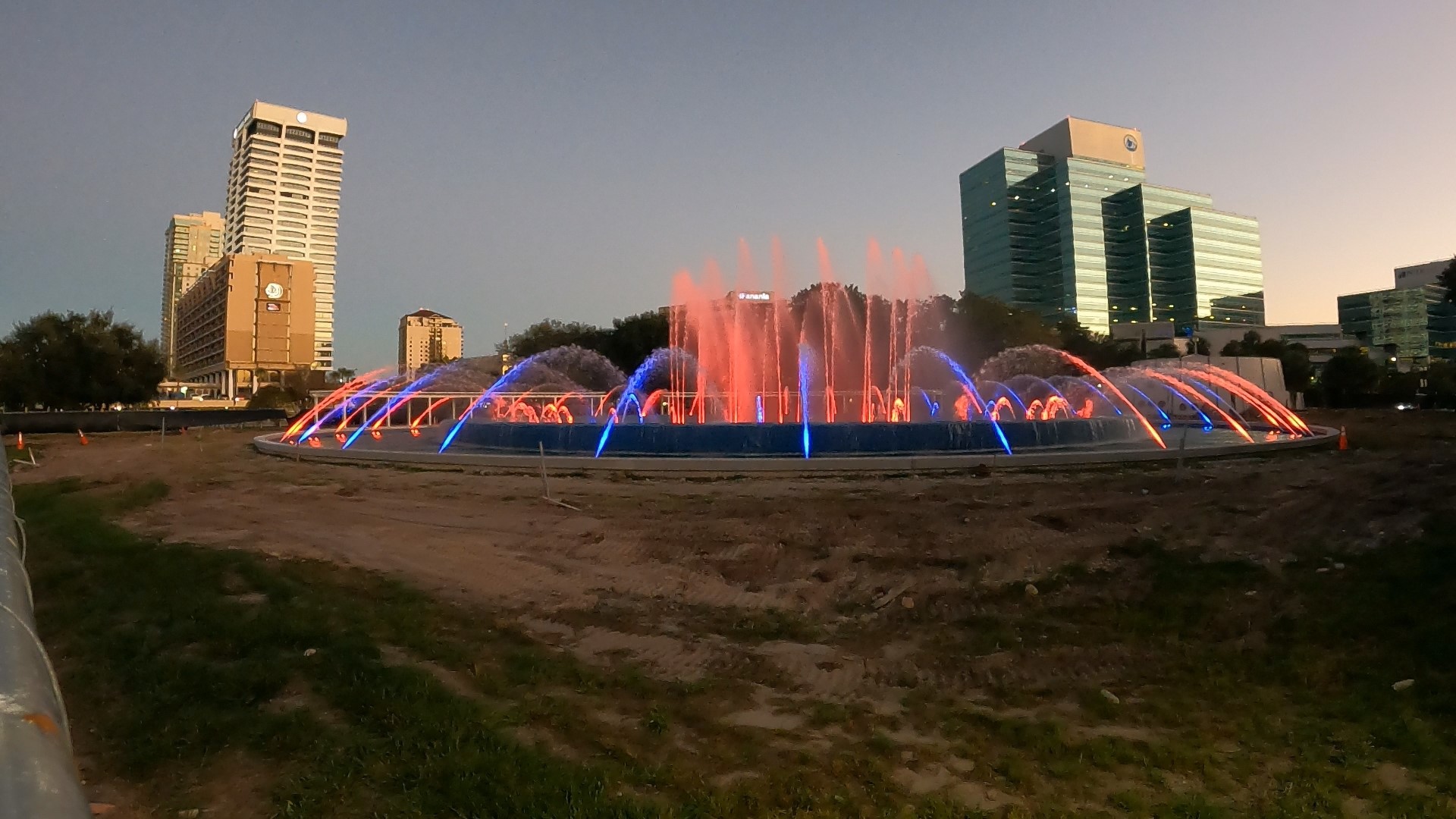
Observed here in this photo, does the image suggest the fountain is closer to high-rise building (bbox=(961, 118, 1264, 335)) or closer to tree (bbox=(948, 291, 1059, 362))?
tree (bbox=(948, 291, 1059, 362))

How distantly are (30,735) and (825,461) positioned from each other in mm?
15275

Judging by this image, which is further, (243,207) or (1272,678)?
(243,207)

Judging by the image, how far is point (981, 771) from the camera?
14.0ft

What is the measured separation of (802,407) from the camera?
103ft

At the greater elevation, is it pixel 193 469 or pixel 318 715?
pixel 193 469

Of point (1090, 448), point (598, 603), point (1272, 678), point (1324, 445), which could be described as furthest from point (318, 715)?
point (1324, 445)

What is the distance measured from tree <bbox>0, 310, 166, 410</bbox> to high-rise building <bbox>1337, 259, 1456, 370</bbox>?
169 meters

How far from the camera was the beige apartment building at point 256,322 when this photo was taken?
111125mm

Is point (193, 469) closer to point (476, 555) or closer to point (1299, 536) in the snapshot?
point (476, 555)

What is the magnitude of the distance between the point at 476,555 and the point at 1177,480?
41.1 feet

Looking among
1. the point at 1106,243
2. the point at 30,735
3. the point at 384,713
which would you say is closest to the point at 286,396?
the point at 384,713

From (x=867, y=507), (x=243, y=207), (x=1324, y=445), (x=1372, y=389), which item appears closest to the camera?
(x=867, y=507)

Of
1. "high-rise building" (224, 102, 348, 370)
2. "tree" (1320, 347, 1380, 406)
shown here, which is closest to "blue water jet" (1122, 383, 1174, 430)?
"tree" (1320, 347, 1380, 406)

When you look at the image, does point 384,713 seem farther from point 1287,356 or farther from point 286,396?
point 1287,356
